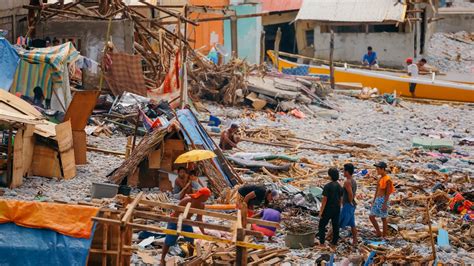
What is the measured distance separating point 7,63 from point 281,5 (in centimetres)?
2501

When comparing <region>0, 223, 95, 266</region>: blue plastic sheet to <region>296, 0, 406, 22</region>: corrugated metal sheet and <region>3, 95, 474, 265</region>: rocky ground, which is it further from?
<region>296, 0, 406, 22</region>: corrugated metal sheet

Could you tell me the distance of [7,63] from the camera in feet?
60.8

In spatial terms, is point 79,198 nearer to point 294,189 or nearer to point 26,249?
point 294,189

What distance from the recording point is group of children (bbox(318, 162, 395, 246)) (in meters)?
12.9

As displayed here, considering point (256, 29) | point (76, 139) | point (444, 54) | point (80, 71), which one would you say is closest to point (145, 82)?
point (80, 71)

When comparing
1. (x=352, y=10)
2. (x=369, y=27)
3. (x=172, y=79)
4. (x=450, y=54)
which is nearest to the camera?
(x=172, y=79)

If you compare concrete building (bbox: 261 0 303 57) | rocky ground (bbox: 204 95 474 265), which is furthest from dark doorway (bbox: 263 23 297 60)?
rocky ground (bbox: 204 95 474 265)

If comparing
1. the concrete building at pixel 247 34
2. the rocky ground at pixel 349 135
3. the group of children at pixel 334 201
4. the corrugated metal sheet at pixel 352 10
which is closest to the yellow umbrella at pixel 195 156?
the group of children at pixel 334 201

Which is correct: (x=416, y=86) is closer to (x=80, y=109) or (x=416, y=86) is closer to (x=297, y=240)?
(x=80, y=109)

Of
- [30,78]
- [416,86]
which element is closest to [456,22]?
[416,86]

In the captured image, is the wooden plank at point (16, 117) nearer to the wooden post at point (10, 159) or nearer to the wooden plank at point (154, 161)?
the wooden post at point (10, 159)

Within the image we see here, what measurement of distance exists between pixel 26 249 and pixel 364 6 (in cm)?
2874

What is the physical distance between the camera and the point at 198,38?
123ft

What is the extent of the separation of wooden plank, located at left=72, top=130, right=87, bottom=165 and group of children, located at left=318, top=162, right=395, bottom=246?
5.39 m
